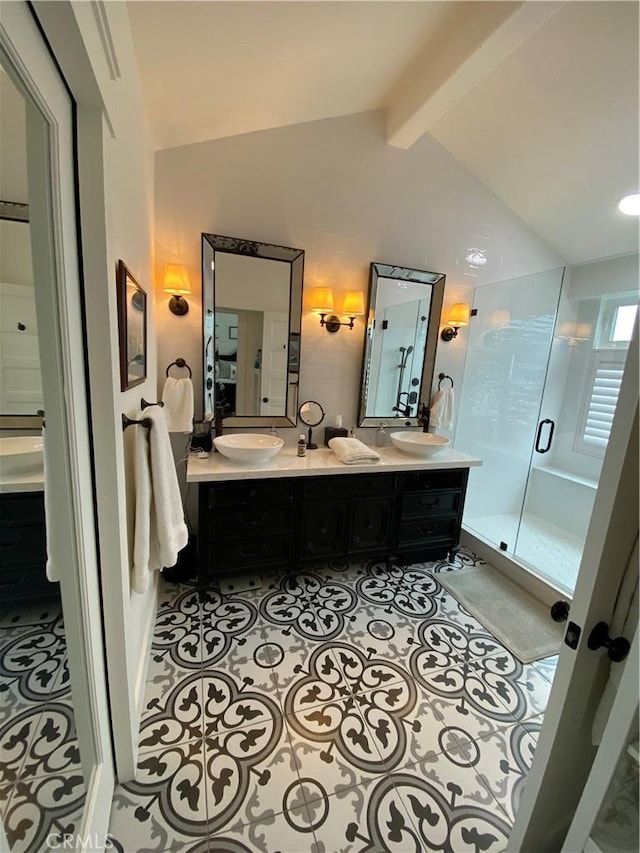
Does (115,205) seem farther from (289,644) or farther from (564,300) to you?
(564,300)

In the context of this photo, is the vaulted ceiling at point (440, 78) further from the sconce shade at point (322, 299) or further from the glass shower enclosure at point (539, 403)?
the sconce shade at point (322, 299)

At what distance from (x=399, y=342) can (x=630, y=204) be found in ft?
5.56

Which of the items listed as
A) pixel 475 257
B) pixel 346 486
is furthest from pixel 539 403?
pixel 346 486

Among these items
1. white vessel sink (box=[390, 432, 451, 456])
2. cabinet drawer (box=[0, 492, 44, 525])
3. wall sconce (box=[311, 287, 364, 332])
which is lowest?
white vessel sink (box=[390, 432, 451, 456])

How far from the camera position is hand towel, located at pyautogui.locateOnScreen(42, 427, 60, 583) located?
31.8 inches

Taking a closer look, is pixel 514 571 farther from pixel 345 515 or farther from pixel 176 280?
pixel 176 280

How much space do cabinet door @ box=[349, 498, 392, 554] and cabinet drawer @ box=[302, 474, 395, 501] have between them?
8 centimetres

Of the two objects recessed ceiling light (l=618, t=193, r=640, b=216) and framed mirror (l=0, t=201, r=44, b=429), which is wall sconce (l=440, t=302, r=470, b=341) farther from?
framed mirror (l=0, t=201, r=44, b=429)

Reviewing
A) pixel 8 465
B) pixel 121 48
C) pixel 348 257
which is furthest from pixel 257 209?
pixel 8 465

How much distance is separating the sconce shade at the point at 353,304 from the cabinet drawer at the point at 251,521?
1.44 m

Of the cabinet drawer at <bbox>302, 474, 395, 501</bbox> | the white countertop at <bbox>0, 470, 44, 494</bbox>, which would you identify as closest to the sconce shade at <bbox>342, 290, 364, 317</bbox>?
the cabinet drawer at <bbox>302, 474, 395, 501</bbox>

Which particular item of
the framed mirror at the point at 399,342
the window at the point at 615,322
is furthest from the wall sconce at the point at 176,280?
the window at the point at 615,322

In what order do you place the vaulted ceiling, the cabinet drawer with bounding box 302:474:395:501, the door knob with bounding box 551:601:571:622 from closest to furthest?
1. the door knob with bounding box 551:601:571:622
2. the vaulted ceiling
3. the cabinet drawer with bounding box 302:474:395:501

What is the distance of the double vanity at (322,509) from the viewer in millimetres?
2113
